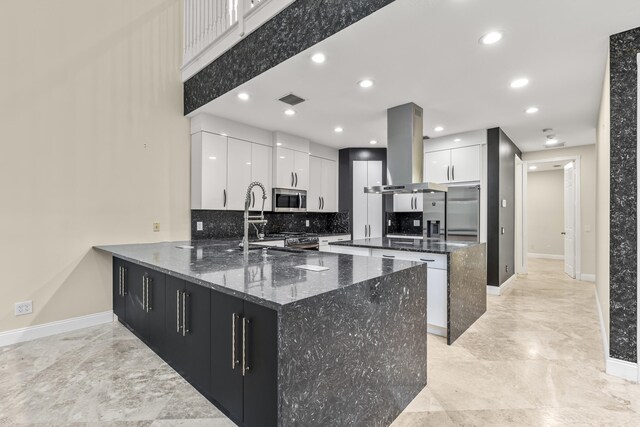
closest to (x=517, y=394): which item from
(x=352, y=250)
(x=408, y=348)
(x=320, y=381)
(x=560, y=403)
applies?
(x=560, y=403)

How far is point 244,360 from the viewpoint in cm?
143

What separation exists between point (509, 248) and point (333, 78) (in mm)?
4277

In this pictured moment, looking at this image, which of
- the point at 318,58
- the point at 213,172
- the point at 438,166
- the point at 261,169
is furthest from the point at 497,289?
the point at 213,172

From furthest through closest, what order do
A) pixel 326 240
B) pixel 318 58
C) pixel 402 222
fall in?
pixel 402 222, pixel 326 240, pixel 318 58

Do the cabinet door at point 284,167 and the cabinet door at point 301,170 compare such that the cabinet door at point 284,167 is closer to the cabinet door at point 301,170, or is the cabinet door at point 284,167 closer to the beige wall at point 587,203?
the cabinet door at point 301,170

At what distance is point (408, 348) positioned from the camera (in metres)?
1.96

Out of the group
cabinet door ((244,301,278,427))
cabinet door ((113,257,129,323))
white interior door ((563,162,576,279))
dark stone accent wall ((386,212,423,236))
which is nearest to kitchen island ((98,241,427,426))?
cabinet door ((244,301,278,427))

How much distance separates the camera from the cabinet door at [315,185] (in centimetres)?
562

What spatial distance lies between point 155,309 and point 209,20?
3155 millimetres

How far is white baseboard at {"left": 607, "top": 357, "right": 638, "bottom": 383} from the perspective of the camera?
2.27m

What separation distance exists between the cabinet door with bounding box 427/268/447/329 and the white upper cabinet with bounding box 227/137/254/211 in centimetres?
264

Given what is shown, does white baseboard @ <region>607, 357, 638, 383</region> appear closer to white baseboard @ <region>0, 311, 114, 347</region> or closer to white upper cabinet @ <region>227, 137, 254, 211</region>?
white upper cabinet @ <region>227, 137, 254, 211</region>

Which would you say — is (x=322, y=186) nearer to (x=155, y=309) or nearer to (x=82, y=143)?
(x=82, y=143)

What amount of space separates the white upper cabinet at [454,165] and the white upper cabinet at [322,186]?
1722mm
